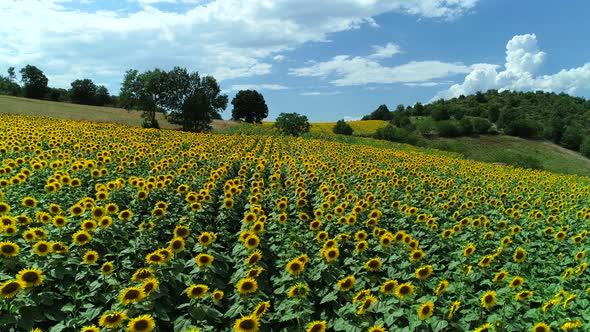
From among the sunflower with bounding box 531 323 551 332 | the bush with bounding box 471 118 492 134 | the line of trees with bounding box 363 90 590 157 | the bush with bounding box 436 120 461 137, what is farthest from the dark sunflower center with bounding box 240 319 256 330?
the bush with bounding box 471 118 492 134

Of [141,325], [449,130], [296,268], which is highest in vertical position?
[449,130]

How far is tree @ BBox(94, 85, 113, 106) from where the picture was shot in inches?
3825

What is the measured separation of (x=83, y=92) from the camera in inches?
3733

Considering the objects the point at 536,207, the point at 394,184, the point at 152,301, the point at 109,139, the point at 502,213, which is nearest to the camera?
the point at 152,301

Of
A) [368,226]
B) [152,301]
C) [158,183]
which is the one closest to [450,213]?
[368,226]

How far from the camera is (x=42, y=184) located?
895cm

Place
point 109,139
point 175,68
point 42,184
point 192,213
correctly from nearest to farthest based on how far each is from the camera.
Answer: point 192,213 → point 42,184 → point 109,139 → point 175,68

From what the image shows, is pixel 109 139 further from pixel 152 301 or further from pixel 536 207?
pixel 536 207

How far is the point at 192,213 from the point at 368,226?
10.4ft

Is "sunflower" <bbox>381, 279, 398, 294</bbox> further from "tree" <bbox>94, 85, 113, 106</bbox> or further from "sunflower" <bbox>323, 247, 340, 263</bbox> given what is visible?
"tree" <bbox>94, 85, 113, 106</bbox>

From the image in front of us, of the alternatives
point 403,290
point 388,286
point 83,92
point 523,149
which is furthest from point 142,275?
point 83,92

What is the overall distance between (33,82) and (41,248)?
105m

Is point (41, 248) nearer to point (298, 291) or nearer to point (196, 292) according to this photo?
point (196, 292)

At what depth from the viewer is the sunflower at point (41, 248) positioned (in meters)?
5.03
